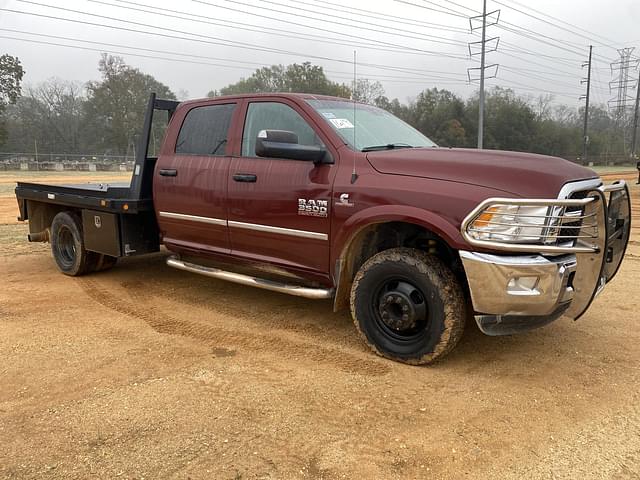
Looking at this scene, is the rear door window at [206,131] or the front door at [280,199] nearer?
the front door at [280,199]

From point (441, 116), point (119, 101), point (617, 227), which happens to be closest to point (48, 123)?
point (119, 101)

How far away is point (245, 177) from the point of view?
464cm

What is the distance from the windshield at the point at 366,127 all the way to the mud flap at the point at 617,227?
5.27 ft

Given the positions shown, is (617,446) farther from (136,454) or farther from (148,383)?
(148,383)

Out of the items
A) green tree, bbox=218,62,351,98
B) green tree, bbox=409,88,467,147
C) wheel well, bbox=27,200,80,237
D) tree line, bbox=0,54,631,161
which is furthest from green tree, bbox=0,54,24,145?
wheel well, bbox=27,200,80,237

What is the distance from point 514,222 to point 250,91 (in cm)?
5866

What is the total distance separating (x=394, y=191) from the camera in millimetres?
3746

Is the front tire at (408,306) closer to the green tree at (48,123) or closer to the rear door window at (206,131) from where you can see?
the rear door window at (206,131)

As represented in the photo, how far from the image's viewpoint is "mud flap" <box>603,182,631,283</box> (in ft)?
12.8

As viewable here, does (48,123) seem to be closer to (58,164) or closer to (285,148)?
(58,164)

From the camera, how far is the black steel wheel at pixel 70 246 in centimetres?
639

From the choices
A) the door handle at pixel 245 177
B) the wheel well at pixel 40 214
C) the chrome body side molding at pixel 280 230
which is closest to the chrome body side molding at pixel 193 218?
the chrome body side molding at pixel 280 230

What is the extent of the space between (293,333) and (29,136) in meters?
71.6

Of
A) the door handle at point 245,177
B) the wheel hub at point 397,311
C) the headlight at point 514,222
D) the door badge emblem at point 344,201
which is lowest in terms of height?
the wheel hub at point 397,311
